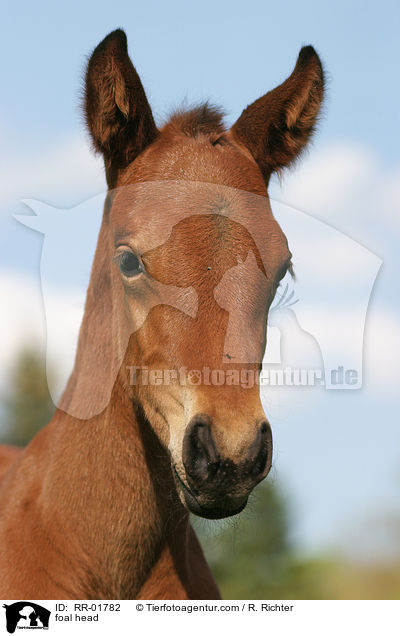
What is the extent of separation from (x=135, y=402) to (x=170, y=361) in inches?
20.2

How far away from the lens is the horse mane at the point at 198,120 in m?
3.82

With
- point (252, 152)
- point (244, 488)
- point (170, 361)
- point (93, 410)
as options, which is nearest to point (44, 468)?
point (93, 410)

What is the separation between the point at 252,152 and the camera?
391cm

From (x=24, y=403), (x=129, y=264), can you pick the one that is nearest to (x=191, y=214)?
(x=129, y=264)

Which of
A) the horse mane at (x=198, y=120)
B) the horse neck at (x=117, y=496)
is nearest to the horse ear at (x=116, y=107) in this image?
the horse mane at (x=198, y=120)

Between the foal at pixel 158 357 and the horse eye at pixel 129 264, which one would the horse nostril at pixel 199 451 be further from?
the horse eye at pixel 129 264

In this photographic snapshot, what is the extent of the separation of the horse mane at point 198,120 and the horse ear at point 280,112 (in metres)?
0.14

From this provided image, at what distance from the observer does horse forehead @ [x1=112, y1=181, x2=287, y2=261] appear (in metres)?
3.13
